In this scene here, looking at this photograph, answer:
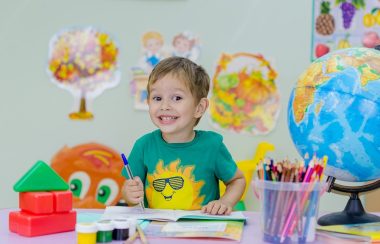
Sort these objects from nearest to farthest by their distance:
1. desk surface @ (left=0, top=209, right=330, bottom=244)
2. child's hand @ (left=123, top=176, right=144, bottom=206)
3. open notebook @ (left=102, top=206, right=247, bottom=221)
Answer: desk surface @ (left=0, top=209, right=330, bottom=244), open notebook @ (left=102, top=206, right=247, bottom=221), child's hand @ (left=123, top=176, right=144, bottom=206)

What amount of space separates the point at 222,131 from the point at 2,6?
1030 mm

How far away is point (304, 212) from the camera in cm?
85

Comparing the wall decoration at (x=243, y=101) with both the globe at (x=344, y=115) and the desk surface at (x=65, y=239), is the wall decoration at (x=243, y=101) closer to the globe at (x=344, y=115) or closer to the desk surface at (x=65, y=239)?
the globe at (x=344, y=115)

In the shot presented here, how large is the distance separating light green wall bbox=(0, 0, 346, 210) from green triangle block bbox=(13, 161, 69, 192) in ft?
3.74

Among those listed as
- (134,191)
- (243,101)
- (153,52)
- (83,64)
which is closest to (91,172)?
(83,64)

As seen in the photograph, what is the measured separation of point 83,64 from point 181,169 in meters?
0.98

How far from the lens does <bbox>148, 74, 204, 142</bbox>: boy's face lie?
4.16 ft

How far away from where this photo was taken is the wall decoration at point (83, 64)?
6.79ft

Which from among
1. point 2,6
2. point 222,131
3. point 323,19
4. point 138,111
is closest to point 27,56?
point 2,6

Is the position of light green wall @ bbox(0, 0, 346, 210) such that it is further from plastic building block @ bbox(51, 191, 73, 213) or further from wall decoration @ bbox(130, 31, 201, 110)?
plastic building block @ bbox(51, 191, 73, 213)

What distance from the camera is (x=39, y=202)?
0.88 m

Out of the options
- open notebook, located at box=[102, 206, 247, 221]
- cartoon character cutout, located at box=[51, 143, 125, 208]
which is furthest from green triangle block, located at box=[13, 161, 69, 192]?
cartoon character cutout, located at box=[51, 143, 125, 208]

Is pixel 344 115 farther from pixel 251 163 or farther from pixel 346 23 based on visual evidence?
pixel 346 23

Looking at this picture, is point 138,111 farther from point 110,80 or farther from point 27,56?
point 27,56
